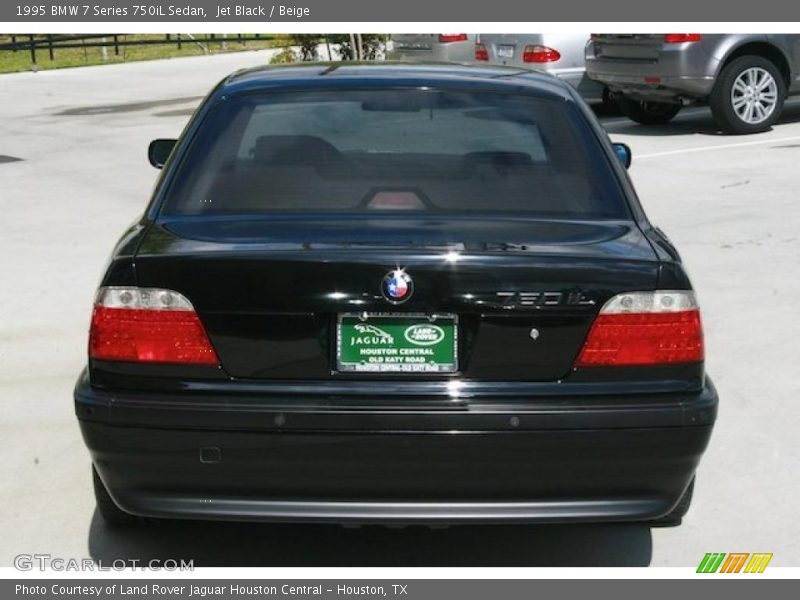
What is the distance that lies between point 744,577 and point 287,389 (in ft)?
5.32

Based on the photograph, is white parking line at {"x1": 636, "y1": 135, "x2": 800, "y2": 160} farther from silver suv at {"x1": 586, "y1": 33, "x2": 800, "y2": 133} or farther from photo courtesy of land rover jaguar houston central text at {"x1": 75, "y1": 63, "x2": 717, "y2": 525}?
photo courtesy of land rover jaguar houston central text at {"x1": 75, "y1": 63, "x2": 717, "y2": 525}

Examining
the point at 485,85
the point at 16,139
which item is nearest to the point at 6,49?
the point at 16,139

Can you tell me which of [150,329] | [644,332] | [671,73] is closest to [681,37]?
[671,73]

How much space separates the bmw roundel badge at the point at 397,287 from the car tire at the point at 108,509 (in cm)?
125

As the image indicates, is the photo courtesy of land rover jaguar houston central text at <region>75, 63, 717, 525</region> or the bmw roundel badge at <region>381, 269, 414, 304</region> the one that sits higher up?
the bmw roundel badge at <region>381, 269, 414, 304</region>

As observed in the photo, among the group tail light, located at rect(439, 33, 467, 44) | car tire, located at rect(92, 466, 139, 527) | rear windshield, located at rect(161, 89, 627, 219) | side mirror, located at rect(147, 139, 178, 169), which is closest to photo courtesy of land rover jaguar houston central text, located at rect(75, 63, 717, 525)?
rear windshield, located at rect(161, 89, 627, 219)

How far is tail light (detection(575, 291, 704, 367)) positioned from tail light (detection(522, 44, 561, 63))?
40.9 ft

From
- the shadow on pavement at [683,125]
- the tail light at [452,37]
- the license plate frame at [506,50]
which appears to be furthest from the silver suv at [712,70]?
the tail light at [452,37]

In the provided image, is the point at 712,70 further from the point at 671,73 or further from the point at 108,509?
the point at 108,509

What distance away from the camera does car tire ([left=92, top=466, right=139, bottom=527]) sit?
470 cm

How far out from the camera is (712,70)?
49.4ft

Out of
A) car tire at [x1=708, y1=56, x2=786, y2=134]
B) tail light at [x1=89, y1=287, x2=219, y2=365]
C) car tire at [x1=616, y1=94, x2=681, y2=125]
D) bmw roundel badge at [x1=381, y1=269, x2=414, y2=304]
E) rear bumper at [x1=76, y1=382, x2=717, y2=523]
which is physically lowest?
car tire at [x1=616, y1=94, x2=681, y2=125]

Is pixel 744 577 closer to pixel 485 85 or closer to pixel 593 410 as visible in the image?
pixel 593 410

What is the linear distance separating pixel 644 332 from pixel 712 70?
11.4m
